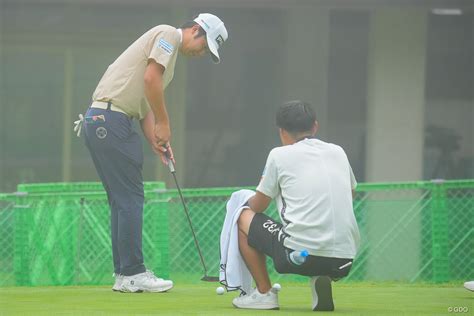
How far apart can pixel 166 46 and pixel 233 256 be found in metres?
1.33

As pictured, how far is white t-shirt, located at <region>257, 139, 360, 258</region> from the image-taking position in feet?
18.4

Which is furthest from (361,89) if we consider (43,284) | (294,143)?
(294,143)

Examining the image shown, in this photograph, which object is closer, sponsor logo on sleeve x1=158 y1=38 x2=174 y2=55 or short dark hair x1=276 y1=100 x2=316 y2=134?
short dark hair x1=276 y1=100 x2=316 y2=134

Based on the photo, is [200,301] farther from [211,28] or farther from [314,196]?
[211,28]

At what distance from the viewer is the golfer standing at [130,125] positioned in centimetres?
656

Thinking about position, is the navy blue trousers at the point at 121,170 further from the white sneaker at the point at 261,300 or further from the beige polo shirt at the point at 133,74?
the white sneaker at the point at 261,300

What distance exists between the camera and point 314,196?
18.5ft

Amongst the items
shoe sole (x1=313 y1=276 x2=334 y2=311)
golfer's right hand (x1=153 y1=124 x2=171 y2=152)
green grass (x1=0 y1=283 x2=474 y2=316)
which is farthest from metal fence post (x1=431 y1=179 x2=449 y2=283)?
shoe sole (x1=313 y1=276 x2=334 y2=311)

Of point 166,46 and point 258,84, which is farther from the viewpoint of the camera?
point 258,84

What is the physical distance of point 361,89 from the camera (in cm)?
1238

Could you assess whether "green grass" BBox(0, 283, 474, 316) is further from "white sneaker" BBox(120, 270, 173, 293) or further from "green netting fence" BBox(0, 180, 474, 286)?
"green netting fence" BBox(0, 180, 474, 286)

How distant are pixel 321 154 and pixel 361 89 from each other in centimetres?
673

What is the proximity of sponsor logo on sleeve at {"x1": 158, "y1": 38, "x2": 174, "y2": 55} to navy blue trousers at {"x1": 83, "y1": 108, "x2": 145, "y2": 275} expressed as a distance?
0.44 m

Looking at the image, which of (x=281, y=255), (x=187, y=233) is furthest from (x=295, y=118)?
(x=187, y=233)
